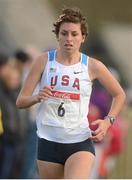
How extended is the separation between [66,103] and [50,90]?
19 cm

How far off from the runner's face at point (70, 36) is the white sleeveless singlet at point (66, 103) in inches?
5.6

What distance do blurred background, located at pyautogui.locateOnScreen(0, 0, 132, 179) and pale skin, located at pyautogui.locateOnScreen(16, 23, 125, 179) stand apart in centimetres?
299

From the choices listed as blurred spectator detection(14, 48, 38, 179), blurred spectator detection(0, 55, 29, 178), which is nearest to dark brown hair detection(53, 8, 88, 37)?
blurred spectator detection(0, 55, 29, 178)

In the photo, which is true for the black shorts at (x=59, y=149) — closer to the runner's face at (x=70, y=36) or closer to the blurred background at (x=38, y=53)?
the runner's face at (x=70, y=36)

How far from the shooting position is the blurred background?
9227 mm

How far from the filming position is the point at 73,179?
5645 millimetres

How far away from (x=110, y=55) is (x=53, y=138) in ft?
15.4

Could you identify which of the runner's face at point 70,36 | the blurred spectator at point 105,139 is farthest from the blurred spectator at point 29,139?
the runner's face at point 70,36

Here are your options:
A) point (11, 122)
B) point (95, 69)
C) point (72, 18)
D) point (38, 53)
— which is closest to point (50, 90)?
point (95, 69)

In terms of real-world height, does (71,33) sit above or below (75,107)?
above

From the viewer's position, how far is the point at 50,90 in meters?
5.57

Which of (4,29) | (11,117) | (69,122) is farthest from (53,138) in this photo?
(4,29)

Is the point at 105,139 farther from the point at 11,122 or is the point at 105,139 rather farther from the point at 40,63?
the point at 40,63

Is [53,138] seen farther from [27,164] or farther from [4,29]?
[4,29]
